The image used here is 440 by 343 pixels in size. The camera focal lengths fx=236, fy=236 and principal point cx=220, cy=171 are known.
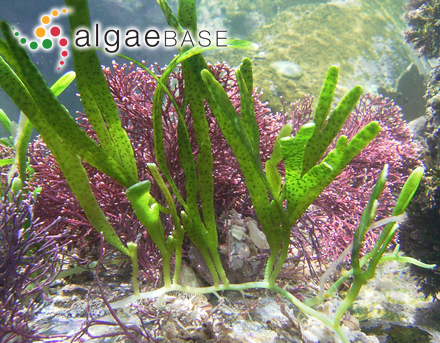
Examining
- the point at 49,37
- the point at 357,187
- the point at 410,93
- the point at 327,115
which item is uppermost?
the point at 49,37

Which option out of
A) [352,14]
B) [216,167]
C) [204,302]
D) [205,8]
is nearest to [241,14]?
[205,8]

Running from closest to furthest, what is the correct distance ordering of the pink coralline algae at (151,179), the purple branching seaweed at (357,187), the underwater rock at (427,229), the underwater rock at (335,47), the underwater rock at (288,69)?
the pink coralline algae at (151,179) < the purple branching seaweed at (357,187) < the underwater rock at (427,229) < the underwater rock at (335,47) < the underwater rock at (288,69)

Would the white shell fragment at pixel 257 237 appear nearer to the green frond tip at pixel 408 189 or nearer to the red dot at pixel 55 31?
the green frond tip at pixel 408 189

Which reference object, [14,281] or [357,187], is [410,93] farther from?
[14,281]

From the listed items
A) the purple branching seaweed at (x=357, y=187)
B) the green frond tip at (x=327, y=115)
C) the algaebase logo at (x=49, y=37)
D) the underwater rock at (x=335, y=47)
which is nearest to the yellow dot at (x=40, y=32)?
the algaebase logo at (x=49, y=37)

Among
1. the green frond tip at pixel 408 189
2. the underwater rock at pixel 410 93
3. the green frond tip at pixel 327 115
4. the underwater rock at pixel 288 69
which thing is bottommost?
the green frond tip at pixel 408 189

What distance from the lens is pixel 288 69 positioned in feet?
25.6

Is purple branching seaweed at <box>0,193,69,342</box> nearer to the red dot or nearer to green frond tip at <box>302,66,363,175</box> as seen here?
green frond tip at <box>302,66,363,175</box>

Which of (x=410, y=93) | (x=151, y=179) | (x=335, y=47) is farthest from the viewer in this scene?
(x=335, y=47)

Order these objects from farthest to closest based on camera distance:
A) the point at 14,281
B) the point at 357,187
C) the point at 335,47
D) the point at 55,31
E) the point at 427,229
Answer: the point at 55,31, the point at 335,47, the point at 357,187, the point at 427,229, the point at 14,281

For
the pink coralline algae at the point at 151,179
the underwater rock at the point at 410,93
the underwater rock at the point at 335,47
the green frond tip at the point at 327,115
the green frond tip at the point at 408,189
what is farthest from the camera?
the underwater rock at the point at 410,93

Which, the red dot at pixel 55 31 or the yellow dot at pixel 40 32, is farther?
the red dot at pixel 55 31

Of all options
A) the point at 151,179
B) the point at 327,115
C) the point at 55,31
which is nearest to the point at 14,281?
the point at 151,179

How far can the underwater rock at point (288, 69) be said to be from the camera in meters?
7.60
